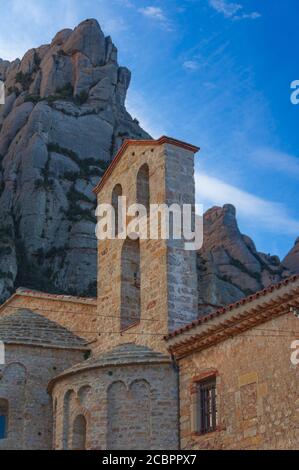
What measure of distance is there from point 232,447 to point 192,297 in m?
5.27

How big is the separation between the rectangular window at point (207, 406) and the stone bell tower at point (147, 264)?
1.91 m

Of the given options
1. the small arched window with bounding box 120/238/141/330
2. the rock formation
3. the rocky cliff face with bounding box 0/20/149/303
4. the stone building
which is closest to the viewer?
the stone building

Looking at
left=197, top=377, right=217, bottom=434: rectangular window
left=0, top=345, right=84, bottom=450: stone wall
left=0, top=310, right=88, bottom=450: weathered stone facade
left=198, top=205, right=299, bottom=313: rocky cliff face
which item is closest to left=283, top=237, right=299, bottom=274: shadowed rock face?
left=198, top=205, right=299, bottom=313: rocky cliff face

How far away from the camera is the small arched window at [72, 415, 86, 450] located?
21781 mm

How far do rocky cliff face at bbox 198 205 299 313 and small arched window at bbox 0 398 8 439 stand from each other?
2865 centimetres

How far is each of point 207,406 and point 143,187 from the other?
26.0 ft

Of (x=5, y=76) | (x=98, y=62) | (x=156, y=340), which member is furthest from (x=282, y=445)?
(x=5, y=76)

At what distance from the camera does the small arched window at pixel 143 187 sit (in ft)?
81.6

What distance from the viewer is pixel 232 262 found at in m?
61.0

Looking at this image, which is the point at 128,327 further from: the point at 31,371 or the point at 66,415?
the point at 31,371

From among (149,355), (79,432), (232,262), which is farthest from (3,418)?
(232,262)

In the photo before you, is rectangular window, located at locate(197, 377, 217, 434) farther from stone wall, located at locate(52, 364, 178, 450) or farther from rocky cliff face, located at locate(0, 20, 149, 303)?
rocky cliff face, located at locate(0, 20, 149, 303)

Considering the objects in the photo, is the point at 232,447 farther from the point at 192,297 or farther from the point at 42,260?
the point at 42,260

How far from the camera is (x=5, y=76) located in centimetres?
7812
